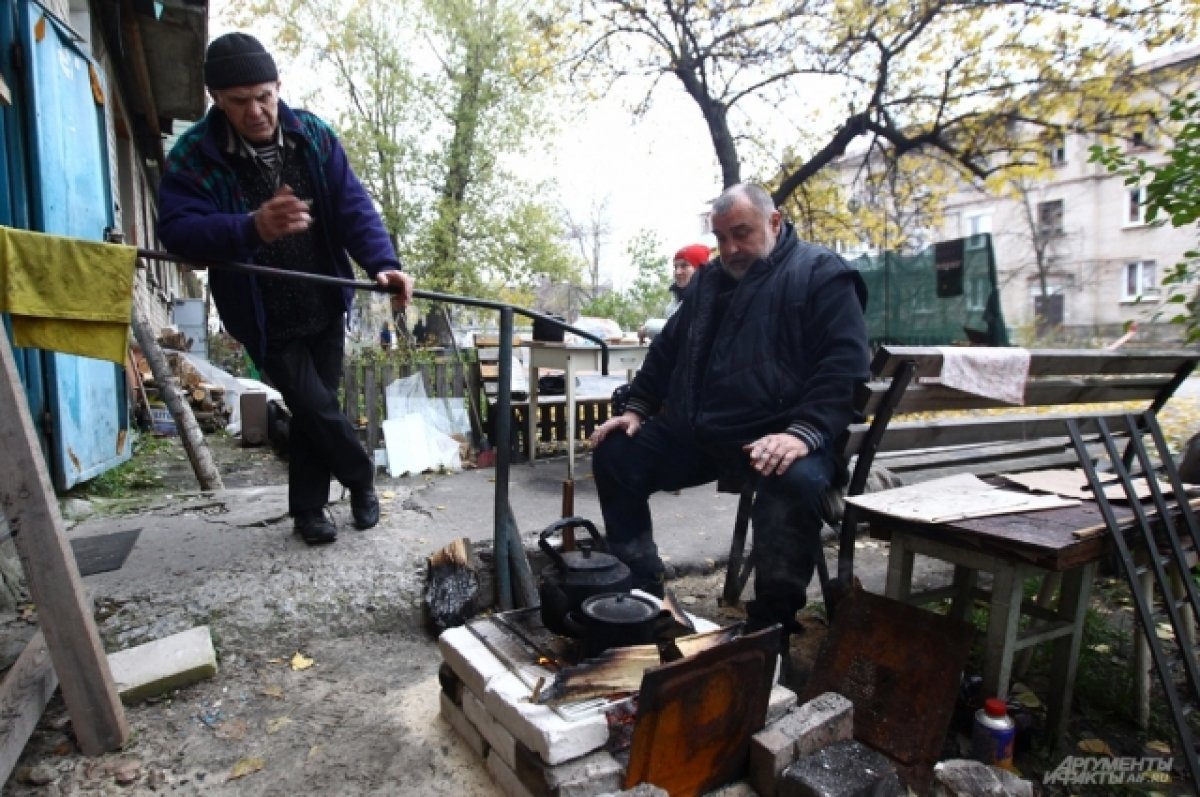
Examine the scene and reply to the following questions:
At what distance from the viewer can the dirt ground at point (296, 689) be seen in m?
1.75

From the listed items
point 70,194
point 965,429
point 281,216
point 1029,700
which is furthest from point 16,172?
point 1029,700

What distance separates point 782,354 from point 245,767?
Result: 6.81 ft

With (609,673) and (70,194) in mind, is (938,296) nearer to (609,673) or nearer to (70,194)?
(609,673)

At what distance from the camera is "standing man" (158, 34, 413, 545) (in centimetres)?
218

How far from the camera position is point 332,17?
1914 cm

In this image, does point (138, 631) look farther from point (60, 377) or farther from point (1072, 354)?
point (1072, 354)

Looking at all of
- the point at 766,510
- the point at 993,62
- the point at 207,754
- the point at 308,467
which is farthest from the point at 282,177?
the point at 993,62

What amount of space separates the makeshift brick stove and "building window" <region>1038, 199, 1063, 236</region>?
101ft

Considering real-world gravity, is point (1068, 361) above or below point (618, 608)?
above

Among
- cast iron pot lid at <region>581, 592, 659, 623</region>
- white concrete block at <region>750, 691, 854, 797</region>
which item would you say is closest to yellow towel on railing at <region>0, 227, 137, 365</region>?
cast iron pot lid at <region>581, 592, 659, 623</region>

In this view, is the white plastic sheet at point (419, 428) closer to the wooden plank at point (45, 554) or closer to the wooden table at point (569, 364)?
the wooden table at point (569, 364)

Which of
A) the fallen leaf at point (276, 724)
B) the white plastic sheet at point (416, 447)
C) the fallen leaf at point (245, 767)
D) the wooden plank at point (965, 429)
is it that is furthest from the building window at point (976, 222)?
the fallen leaf at point (245, 767)

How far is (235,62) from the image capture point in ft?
7.36

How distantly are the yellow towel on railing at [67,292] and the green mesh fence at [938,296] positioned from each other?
25.3 ft
